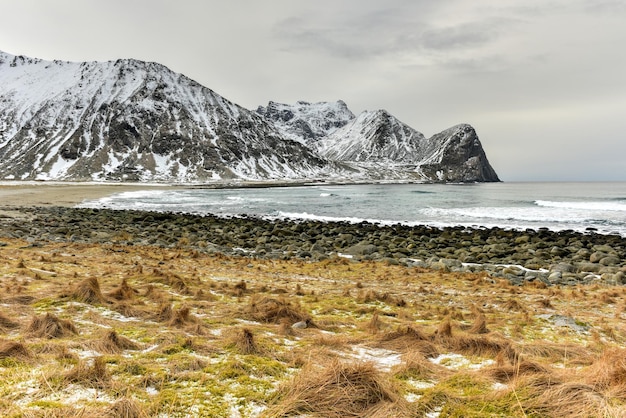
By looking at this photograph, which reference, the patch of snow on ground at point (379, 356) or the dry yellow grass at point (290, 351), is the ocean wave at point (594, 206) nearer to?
the dry yellow grass at point (290, 351)

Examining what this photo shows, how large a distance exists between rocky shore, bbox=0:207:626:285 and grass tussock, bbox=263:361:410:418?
13.0 metres

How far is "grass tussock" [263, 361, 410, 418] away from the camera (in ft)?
11.7

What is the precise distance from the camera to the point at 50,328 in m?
5.39

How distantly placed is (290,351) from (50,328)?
3.62 metres

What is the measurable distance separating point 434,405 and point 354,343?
2333 millimetres

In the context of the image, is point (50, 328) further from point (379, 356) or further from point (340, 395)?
point (379, 356)

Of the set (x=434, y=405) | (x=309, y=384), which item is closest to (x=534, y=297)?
(x=434, y=405)

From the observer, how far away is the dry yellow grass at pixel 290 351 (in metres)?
3.63

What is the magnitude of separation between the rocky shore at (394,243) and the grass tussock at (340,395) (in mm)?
13019

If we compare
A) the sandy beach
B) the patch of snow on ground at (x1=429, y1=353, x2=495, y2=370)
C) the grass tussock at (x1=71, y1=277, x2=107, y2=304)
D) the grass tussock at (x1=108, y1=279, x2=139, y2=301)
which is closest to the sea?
the sandy beach

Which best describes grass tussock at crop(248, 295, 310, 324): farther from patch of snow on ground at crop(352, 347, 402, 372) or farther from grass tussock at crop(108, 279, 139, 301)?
grass tussock at crop(108, 279, 139, 301)

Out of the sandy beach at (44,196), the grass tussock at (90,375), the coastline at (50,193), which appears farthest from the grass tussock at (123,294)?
the sandy beach at (44,196)

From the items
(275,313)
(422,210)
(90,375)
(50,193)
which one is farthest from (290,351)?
(50,193)

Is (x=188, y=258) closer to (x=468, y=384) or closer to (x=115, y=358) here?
(x=115, y=358)
